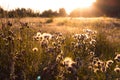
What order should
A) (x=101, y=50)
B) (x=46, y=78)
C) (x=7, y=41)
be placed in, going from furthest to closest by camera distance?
1. (x=101, y=50)
2. (x=7, y=41)
3. (x=46, y=78)

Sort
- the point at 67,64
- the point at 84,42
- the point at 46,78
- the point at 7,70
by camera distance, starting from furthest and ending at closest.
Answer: the point at 84,42 < the point at 7,70 < the point at 46,78 < the point at 67,64

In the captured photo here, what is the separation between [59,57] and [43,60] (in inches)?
19.6

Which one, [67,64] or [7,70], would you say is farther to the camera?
[7,70]

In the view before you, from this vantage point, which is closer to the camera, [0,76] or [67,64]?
[67,64]

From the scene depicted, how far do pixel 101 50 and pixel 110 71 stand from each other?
1858mm

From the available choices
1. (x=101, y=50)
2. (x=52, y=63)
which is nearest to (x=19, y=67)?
(x=52, y=63)

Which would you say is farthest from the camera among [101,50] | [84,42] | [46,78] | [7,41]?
[101,50]

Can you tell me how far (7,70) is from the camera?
4.29m

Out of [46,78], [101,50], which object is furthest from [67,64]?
[101,50]

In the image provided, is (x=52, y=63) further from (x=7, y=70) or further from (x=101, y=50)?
(x=101, y=50)

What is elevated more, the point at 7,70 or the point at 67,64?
the point at 67,64

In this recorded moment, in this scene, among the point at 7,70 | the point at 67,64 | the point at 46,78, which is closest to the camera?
the point at 67,64

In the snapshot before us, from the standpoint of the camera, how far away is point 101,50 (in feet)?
20.4

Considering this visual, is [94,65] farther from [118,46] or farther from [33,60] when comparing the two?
[118,46]
